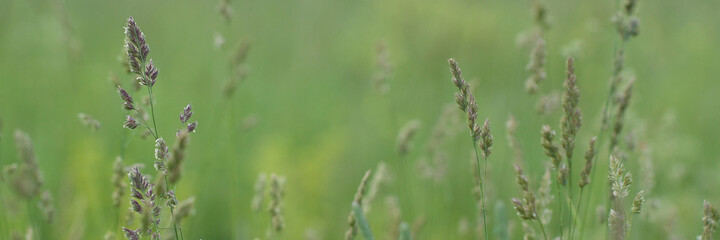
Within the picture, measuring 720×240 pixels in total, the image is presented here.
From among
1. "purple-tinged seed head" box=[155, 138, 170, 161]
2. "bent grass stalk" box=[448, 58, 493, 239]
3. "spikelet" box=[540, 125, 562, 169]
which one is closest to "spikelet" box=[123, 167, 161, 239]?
"purple-tinged seed head" box=[155, 138, 170, 161]

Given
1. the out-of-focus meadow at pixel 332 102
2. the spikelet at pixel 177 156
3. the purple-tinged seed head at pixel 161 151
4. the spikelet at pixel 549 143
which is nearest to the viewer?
the spikelet at pixel 177 156

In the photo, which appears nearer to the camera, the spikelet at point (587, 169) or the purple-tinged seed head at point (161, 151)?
the purple-tinged seed head at point (161, 151)

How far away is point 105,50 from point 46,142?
1963mm

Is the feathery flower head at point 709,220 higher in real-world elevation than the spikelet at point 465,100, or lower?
lower

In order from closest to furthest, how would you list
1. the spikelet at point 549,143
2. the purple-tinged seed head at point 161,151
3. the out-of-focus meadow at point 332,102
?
the purple-tinged seed head at point 161,151, the spikelet at point 549,143, the out-of-focus meadow at point 332,102

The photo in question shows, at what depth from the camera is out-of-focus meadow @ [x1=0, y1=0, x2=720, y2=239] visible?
241cm

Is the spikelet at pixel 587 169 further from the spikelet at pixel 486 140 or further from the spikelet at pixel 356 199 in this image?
the spikelet at pixel 356 199

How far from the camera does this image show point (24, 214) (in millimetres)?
2119

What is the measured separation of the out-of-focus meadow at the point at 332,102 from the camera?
2.41 meters

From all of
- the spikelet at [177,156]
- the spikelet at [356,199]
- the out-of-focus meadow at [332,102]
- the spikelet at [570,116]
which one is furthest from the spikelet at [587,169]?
the spikelet at [177,156]

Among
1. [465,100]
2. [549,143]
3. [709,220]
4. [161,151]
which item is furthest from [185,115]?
[709,220]

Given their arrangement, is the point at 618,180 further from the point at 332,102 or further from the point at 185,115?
the point at 332,102

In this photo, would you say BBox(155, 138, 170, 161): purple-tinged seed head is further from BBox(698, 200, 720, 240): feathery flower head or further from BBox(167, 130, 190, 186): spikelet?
BBox(698, 200, 720, 240): feathery flower head

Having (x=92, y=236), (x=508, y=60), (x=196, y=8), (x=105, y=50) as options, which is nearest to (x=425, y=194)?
(x=92, y=236)
